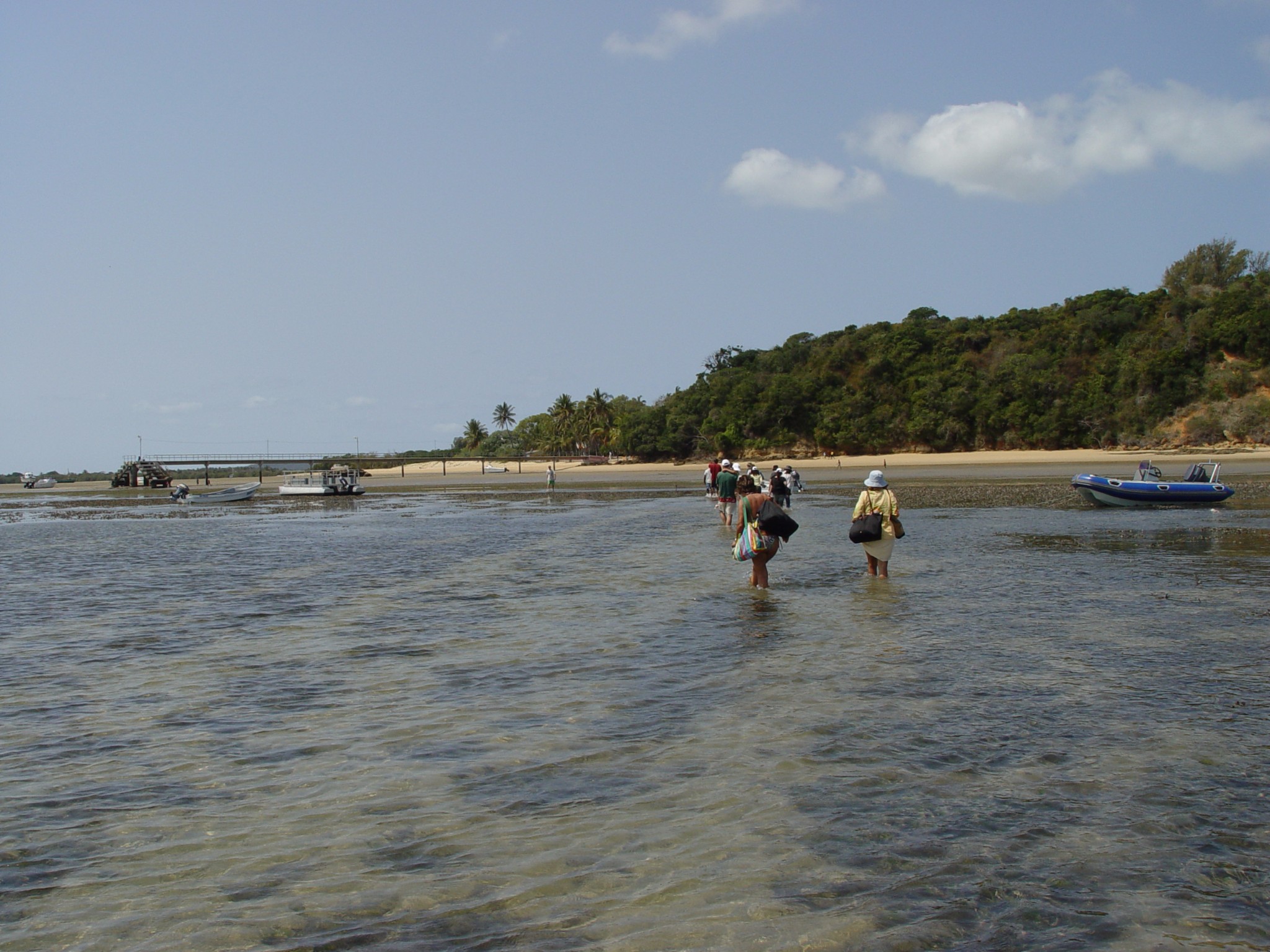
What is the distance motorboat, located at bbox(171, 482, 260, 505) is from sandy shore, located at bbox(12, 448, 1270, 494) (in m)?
14.2

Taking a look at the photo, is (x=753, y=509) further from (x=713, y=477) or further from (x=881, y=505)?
(x=713, y=477)

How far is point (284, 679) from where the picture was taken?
939 centimetres

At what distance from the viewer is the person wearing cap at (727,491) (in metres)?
25.2

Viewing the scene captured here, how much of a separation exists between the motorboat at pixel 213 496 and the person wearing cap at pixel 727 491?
41.1 m

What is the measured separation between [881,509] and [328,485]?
2153 inches

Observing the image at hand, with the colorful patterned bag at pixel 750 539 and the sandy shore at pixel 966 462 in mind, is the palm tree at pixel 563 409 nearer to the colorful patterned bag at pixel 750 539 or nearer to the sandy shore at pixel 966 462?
the sandy shore at pixel 966 462

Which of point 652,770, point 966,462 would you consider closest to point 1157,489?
point 652,770

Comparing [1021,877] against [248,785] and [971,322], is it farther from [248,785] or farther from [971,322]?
[971,322]

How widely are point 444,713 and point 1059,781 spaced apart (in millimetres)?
4632

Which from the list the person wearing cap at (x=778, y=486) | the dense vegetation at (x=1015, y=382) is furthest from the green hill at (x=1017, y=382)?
the person wearing cap at (x=778, y=486)

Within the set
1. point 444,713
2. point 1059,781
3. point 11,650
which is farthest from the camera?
point 11,650

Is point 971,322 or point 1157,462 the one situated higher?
point 971,322

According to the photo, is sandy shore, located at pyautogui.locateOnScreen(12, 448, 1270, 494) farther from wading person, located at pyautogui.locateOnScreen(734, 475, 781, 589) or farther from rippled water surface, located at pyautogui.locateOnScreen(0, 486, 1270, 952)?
rippled water surface, located at pyautogui.locateOnScreen(0, 486, 1270, 952)

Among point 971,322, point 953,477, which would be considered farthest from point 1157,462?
point 971,322
